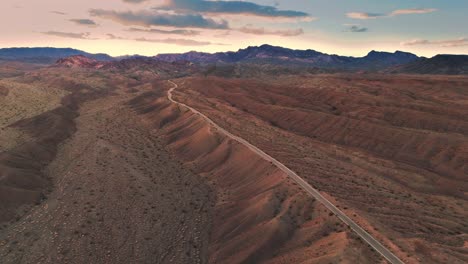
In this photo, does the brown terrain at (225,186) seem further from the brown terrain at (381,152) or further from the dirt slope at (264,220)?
the brown terrain at (381,152)

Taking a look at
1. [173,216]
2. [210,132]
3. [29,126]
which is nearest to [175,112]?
[210,132]

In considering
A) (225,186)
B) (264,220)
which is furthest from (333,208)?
(225,186)

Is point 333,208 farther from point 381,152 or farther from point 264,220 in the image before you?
point 381,152

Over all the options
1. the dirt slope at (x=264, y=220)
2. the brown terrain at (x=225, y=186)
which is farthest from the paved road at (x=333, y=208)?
the dirt slope at (x=264, y=220)

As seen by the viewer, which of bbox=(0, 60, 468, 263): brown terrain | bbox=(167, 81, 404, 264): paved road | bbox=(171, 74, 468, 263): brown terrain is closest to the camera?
bbox=(167, 81, 404, 264): paved road

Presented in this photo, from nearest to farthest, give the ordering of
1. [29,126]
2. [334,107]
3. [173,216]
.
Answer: [173,216] < [29,126] < [334,107]

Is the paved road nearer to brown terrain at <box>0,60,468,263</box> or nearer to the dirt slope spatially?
brown terrain at <box>0,60,468,263</box>

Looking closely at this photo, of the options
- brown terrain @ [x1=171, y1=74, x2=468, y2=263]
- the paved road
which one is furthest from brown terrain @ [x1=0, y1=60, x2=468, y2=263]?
the paved road

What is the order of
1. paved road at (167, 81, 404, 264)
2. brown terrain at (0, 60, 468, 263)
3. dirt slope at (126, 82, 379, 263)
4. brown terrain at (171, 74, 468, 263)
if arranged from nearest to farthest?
paved road at (167, 81, 404, 264) < dirt slope at (126, 82, 379, 263) < brown terrain at (0, 60, 468, 263) < brown terrain at (171, 74, 468, 263)

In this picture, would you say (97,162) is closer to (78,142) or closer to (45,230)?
(78,142)
